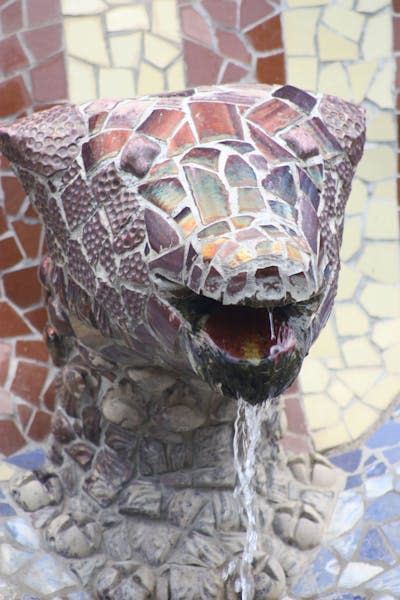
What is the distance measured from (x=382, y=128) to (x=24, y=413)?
113 cm

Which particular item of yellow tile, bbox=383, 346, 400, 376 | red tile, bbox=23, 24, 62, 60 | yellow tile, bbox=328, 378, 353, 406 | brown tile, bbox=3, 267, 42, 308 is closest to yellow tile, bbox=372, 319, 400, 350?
yellow tile, bbox=383, 346, 400, 376

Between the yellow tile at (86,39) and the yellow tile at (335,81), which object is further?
the yellow tile at (335,81)

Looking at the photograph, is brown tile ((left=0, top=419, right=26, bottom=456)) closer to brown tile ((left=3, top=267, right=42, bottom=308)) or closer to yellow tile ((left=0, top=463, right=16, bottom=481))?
yellow tile ((left=0, top=463, right=16, bottom=481))

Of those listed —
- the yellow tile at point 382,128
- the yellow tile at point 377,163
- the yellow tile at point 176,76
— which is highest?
the yellow tile at point 176,76

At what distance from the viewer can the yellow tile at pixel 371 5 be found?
14.7ft

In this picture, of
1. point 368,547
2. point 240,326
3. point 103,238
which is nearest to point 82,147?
point 103,238

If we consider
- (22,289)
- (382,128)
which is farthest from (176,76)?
(22,289)

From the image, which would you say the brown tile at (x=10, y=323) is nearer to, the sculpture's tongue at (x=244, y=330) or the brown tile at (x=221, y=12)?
the brown tile at (x=221, y=12)

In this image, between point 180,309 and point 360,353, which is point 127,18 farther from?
point 180,309

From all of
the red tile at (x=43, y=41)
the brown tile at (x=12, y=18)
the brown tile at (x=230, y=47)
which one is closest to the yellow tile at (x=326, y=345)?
the brown tile at (x=230, y=47)

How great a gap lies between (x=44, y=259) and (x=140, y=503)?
1.80 ft

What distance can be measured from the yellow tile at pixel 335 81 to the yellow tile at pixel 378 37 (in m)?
0.08

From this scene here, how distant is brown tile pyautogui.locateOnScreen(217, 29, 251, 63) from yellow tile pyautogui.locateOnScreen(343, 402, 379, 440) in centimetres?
91

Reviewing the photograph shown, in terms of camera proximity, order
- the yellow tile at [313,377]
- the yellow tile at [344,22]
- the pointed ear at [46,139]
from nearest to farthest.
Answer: the pointed ear at [46,139] < the yellow tile at [313,377] < the yellow tile at [344,22]
